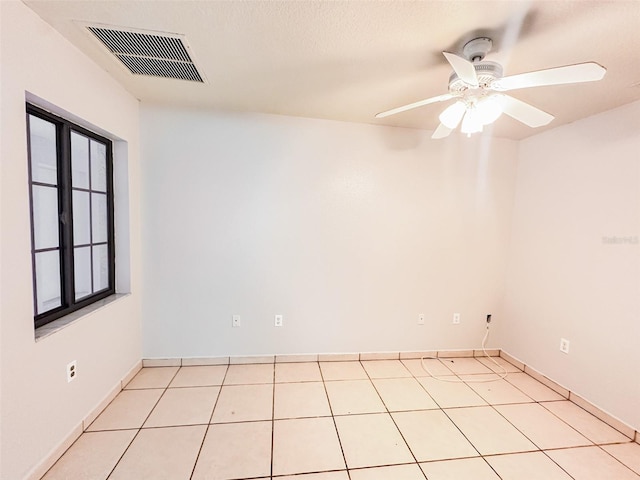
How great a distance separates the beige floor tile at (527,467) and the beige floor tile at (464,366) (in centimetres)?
95

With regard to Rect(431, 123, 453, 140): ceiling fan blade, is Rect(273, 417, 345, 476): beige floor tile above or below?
below

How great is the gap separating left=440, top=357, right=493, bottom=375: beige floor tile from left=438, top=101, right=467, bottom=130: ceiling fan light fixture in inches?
89.4

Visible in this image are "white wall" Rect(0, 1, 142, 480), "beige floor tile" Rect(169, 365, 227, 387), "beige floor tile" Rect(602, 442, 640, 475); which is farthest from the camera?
"beige floor tile" Rect(169, 365, 227, 387)

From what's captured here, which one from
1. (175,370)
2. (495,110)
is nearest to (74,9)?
(495,110)

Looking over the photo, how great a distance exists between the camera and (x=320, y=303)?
2.73 metres

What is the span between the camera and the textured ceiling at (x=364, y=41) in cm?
124

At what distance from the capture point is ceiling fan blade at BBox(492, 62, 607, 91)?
108cm

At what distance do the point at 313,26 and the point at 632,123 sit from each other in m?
2.35

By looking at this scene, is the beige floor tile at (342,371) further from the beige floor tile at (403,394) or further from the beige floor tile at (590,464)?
the beige floor tile at (590,464)

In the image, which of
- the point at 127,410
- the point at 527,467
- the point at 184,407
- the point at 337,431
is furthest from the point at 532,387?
the point at 127,410

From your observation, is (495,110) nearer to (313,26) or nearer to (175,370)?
(313,26)

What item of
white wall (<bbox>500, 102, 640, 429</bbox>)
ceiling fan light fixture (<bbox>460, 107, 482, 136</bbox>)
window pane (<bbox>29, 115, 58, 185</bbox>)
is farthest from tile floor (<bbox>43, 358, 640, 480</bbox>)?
ceiling fan light fixture (<bbox>460, 107, 482, 136</bbox>)

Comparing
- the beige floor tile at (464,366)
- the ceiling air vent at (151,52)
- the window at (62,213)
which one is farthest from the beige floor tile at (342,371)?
the ceiling air vent at (151,52)

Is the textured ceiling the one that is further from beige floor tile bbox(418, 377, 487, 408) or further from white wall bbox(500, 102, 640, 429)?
beige floor tile bbox(418, 377, 487, 408)
